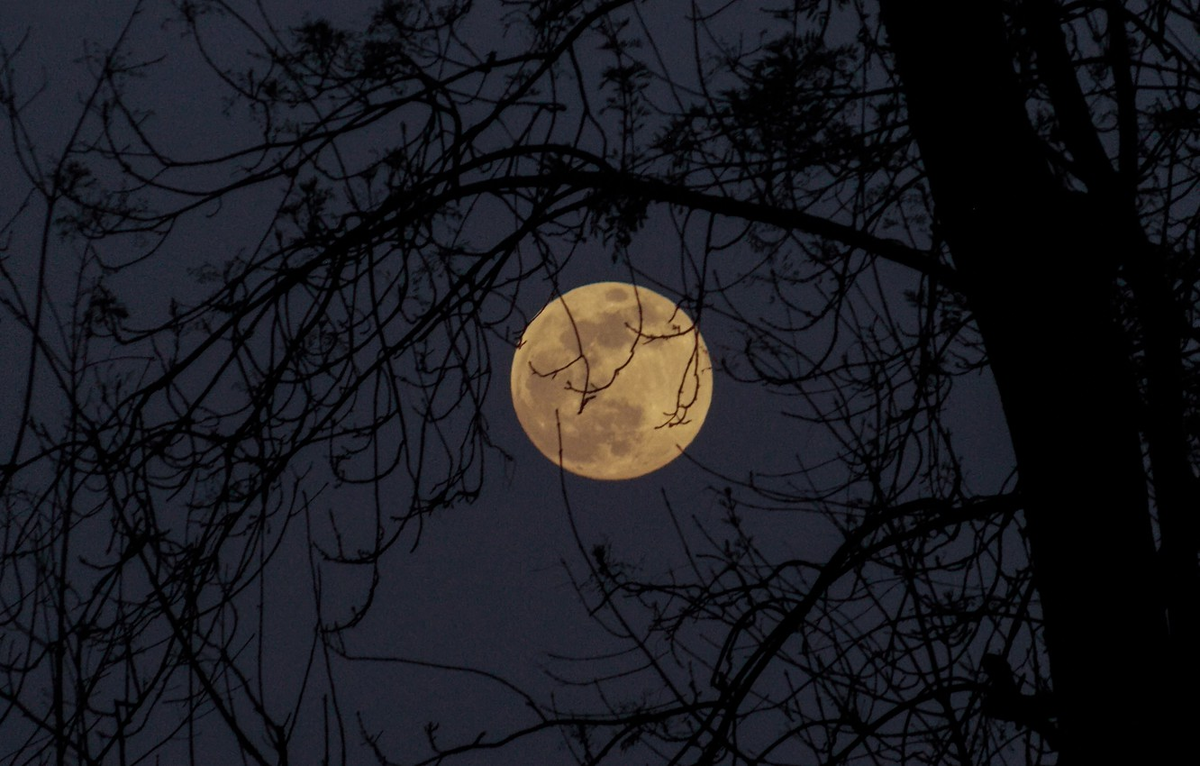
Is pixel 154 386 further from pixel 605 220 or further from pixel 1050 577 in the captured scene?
pixel 1050 577

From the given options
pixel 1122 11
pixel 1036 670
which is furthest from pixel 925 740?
pixel 1122 11

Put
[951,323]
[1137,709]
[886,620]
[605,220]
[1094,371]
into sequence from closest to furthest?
[1137,709] → [1094,371] → [886,620] → [605,220] → [951,323]

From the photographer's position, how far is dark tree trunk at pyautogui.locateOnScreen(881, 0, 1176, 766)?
9.24 feet

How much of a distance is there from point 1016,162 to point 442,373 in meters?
1.94

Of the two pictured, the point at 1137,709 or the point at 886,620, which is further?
the point at 886,620

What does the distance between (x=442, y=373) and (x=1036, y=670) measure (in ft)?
7.02

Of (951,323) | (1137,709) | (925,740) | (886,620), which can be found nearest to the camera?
(1137,709)

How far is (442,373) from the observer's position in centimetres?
371

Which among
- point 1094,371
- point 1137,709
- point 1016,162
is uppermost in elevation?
point 1016,162

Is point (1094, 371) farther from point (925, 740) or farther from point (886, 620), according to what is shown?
point (925, 740)

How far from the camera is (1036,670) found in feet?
10.9

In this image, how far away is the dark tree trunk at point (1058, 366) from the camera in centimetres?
282

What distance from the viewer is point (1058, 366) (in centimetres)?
295

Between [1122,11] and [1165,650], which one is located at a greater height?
[1122,11]
